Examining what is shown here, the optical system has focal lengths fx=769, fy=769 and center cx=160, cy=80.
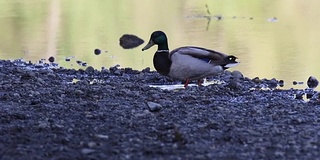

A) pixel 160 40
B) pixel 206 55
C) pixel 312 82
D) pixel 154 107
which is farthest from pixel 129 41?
pixel 154 107

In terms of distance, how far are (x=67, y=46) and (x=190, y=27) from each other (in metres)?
5.81

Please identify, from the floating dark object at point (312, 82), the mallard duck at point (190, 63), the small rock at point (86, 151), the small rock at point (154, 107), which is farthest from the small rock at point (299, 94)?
the small rock at point (86, 151)

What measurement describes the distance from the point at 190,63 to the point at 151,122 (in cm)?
348

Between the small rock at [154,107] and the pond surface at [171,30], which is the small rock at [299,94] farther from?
the small rock at [154,107]

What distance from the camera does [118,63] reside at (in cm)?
1602

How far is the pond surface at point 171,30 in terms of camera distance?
16508 millimetres

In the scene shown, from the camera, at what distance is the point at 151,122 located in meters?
7.55

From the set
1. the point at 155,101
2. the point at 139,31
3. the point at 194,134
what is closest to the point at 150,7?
the point at 139,31

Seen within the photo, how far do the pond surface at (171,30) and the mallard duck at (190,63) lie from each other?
2.01 meters

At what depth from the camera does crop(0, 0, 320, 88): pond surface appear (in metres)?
16.5

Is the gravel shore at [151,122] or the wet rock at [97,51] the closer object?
the gravel shore at [151,122]

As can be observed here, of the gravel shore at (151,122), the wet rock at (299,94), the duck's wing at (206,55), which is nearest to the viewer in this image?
the gravel shore at (151,122)

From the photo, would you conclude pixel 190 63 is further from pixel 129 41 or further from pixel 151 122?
pixel 129 41

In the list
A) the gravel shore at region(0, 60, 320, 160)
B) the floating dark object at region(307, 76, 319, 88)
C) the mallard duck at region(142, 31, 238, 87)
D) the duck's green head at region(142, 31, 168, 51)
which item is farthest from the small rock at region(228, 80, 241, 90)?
the floating dark object at region(307, 76, 319, 88)
